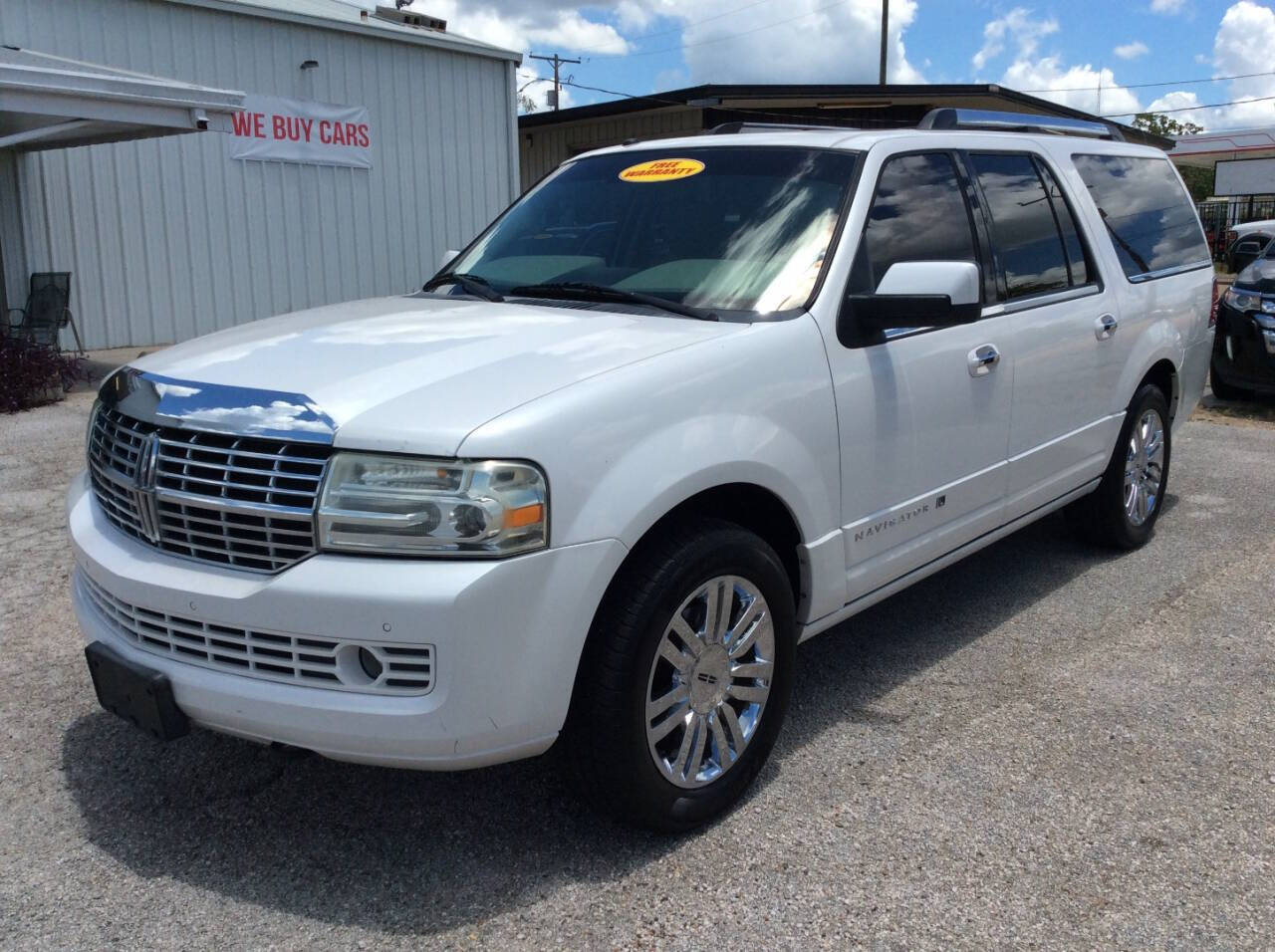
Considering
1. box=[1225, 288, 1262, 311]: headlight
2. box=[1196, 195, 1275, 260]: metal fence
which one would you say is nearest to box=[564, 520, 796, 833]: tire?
box=[1225, 288, 1262, 311]: headlight

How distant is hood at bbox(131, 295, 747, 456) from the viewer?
2627 millimetres

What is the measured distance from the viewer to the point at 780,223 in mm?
3652

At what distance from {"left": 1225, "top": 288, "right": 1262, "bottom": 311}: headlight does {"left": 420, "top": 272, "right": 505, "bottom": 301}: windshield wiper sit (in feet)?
25.6

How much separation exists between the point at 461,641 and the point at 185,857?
1.10m

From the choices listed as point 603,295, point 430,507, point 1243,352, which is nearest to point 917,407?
point 603,295

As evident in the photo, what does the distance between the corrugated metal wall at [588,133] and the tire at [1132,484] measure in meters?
15.6

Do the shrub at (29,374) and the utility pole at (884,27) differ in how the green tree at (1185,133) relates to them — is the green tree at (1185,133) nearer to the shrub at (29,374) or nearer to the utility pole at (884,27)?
the utility pole at (884,27)

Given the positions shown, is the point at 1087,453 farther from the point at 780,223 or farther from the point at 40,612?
the point at 40,612

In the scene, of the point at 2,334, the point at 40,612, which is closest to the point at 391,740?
the point at 40,612

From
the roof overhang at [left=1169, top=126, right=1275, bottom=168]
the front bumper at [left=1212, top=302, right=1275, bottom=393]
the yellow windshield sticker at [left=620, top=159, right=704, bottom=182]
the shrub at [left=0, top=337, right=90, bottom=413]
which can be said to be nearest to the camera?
the yellow windshield sticker at [left=620, top=159, right=704, bottom=182]

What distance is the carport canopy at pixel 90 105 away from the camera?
975 cm

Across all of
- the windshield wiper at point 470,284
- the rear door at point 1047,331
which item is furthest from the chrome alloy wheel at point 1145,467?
the windshield wiper at point 470,284

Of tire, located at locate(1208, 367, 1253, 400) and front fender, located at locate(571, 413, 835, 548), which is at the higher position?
front fender, located at locate(571, 413, 835, 548)

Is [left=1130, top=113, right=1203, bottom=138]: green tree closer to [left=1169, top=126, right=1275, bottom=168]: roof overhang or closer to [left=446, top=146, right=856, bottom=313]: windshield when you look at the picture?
[left=1169, top=126, right=1275, bottom=168]: roof overhang
